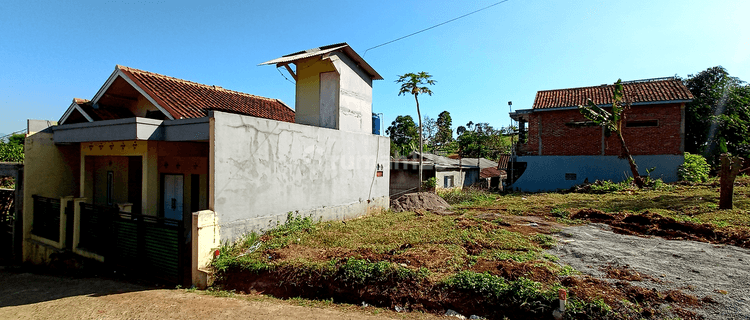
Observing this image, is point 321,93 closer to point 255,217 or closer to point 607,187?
point 255,217

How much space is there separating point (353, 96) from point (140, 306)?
27.6ft

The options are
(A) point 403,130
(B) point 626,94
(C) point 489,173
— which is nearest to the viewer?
(B) point 626,94

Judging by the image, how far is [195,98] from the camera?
10766 mm

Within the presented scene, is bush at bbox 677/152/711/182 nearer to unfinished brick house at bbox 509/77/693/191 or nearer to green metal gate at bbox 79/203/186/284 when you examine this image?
unfinished brick house at bbox 509/77/693/191

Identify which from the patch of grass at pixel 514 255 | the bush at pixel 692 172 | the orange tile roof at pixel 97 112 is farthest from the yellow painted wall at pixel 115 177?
the bush at pixel 692 172

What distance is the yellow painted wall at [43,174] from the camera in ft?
31.8

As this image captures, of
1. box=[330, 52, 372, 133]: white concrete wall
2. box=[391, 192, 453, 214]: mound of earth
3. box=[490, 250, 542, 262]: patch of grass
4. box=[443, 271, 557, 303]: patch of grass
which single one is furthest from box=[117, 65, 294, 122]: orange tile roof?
box=[490, 250, 542, 262]: patch of grass

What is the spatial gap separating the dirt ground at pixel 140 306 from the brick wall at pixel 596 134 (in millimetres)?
19057

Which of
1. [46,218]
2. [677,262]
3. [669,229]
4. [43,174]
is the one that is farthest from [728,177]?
[43,174]

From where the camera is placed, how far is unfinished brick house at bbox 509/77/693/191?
18.5 m

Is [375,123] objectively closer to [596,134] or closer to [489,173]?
[596,134]

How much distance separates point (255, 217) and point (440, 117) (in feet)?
140

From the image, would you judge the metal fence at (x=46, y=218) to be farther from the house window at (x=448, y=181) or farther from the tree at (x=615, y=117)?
the tree at (x=615, y=117)

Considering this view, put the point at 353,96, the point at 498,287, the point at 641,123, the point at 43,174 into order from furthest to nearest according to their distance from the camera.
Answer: the point at 641,123 < the point at 353,96 < the point at 43,174 < the point at 498,287
